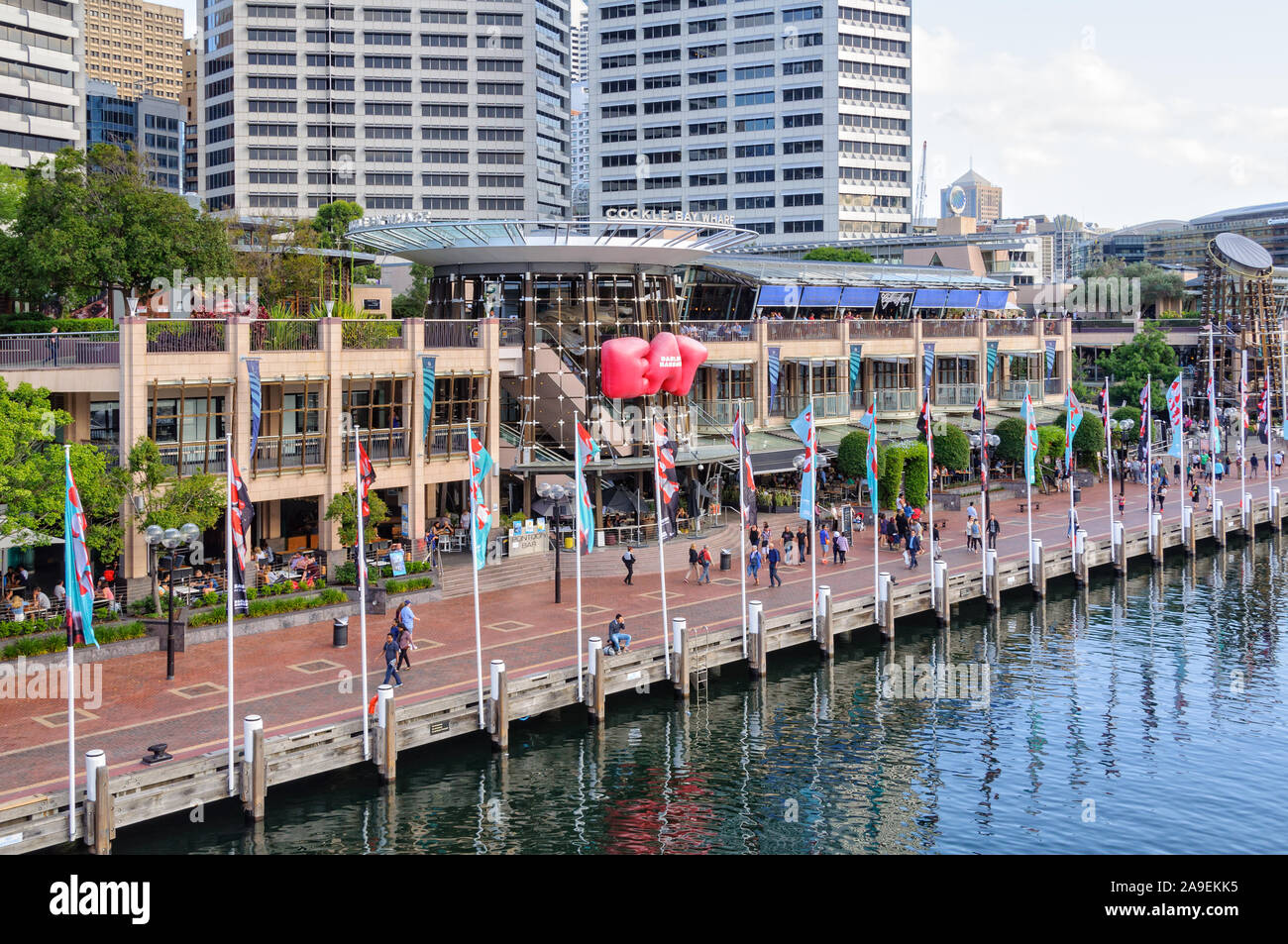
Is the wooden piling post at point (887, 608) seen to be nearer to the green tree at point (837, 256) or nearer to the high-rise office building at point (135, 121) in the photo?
the green tree at point (837, 256)

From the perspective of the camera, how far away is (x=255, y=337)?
2030 inches

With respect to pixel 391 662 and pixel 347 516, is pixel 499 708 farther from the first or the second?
pixel 347 516

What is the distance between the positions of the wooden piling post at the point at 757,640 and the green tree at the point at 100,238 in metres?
34.0

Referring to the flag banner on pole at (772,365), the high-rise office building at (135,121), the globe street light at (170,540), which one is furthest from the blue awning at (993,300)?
the high-rise office building at (135,121)

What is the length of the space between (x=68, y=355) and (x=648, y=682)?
25.2 metres

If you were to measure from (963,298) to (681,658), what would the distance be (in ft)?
236

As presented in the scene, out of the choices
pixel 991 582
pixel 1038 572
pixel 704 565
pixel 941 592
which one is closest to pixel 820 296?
pixel 1038 572

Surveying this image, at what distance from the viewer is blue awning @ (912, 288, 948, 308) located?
4055 inches

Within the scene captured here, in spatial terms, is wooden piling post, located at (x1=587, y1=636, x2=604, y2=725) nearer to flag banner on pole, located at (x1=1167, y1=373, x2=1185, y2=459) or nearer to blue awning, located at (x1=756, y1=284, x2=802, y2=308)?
flag banner on pole, located at (x1=1167, y1=373, x2=1185, y2=459)

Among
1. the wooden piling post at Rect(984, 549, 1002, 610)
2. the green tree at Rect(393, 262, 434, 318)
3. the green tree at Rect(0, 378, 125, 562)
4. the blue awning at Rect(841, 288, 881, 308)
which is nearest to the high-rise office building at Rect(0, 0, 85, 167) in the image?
the green tree at Rect(393, 262, 434, 318)

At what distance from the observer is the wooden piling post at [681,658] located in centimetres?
4225

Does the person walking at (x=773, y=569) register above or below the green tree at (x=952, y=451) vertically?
below
